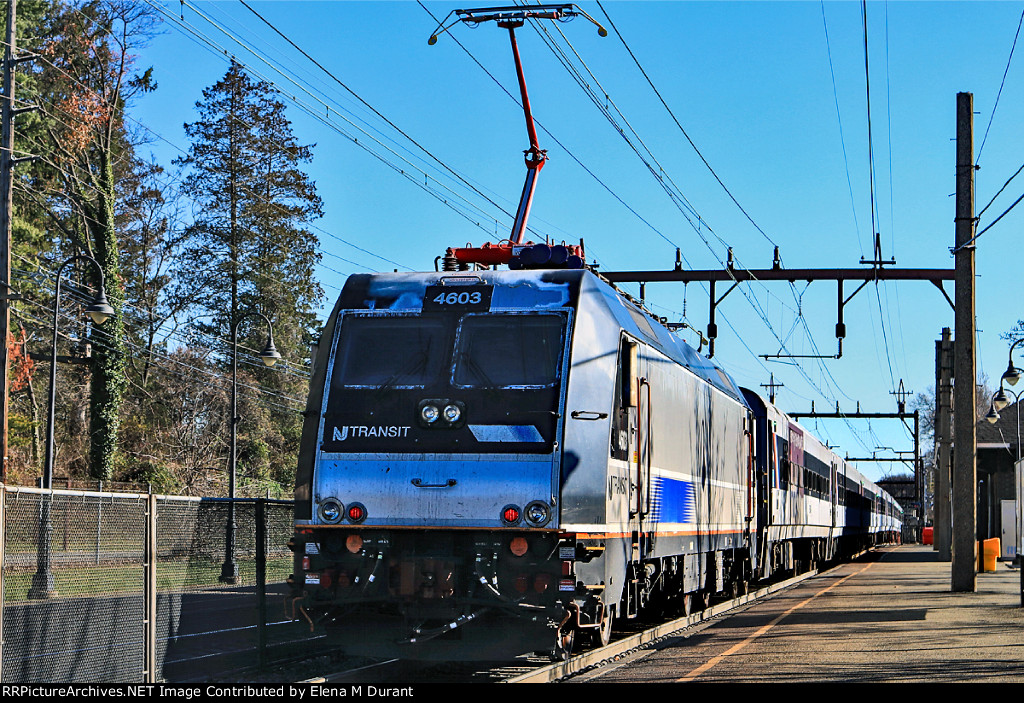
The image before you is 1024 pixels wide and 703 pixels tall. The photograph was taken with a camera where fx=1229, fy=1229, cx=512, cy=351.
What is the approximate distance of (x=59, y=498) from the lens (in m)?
10.5

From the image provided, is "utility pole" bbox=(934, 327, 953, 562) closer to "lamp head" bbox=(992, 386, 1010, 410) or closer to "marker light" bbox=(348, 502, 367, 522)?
"lamp head" bbox=(992, 386, 1010, 410)

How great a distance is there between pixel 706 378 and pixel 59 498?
1080 cm

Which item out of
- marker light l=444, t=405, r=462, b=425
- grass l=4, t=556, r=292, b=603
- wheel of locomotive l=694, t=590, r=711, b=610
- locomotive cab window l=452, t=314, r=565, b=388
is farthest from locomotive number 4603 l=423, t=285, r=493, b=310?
wheel of locomotive l=694, t=590, r=711, b=610

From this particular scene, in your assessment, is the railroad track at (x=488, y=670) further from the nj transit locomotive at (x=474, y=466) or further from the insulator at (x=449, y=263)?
the insulator at (x=449, y=263)

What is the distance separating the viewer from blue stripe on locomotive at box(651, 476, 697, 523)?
1422 centimetres

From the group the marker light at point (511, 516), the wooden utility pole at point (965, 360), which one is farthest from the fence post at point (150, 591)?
the wooden utility pole at point (965, 360)

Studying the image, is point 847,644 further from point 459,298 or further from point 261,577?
point 261,577

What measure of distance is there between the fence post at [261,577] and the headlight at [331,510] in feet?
7.65

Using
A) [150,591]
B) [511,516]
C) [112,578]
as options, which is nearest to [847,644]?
[511,516]

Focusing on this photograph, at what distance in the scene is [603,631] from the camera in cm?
1273

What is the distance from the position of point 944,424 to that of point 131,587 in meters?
36.6

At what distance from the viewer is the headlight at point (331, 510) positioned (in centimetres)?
1148
